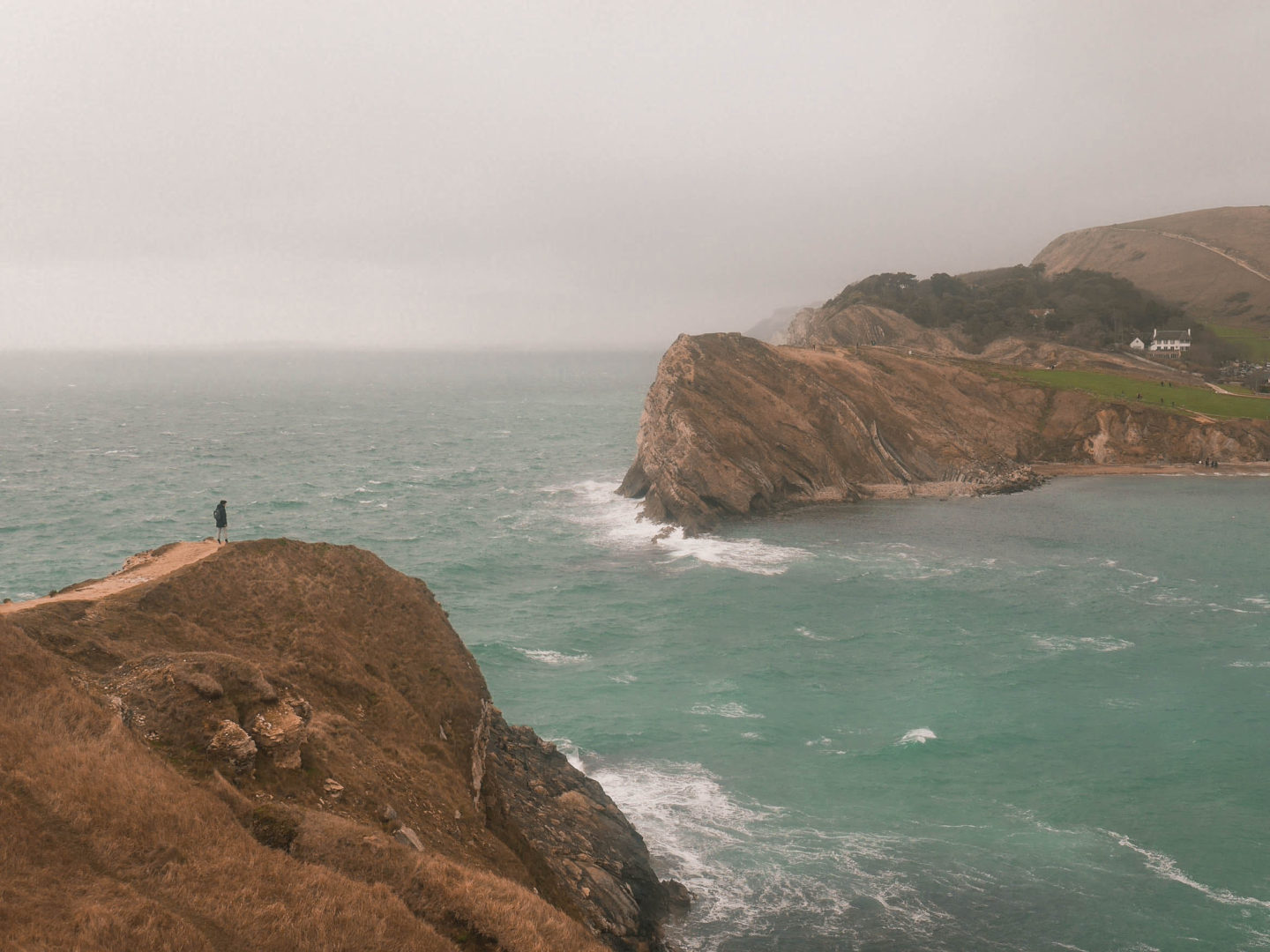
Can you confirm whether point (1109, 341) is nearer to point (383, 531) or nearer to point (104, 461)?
point (383, 531)

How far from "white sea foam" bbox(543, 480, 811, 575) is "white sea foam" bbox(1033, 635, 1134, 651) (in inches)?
722

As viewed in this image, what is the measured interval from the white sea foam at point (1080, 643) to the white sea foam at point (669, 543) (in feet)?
60.2

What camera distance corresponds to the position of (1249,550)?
6519 cm

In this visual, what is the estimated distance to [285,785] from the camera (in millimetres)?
18516

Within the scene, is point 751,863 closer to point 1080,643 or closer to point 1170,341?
point 1080,643

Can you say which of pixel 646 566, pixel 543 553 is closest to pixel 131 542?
pixel 543 553

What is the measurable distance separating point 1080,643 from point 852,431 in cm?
4608

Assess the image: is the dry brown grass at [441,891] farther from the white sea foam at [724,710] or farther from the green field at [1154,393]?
the green field at [1154,393]

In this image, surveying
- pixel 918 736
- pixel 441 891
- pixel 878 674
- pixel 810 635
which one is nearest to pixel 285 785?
pixel 441 891

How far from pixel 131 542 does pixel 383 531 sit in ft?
61.4

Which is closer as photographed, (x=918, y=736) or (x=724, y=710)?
(x=918, y=736)

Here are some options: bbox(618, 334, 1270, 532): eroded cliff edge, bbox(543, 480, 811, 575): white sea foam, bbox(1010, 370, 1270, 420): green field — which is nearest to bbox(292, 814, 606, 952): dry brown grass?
bbox(543, 480, 811, 575): white sea foam

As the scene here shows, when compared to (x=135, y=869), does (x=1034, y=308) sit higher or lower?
higher

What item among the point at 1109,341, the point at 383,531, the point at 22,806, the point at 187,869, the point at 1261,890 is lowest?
the point at 1261,890
